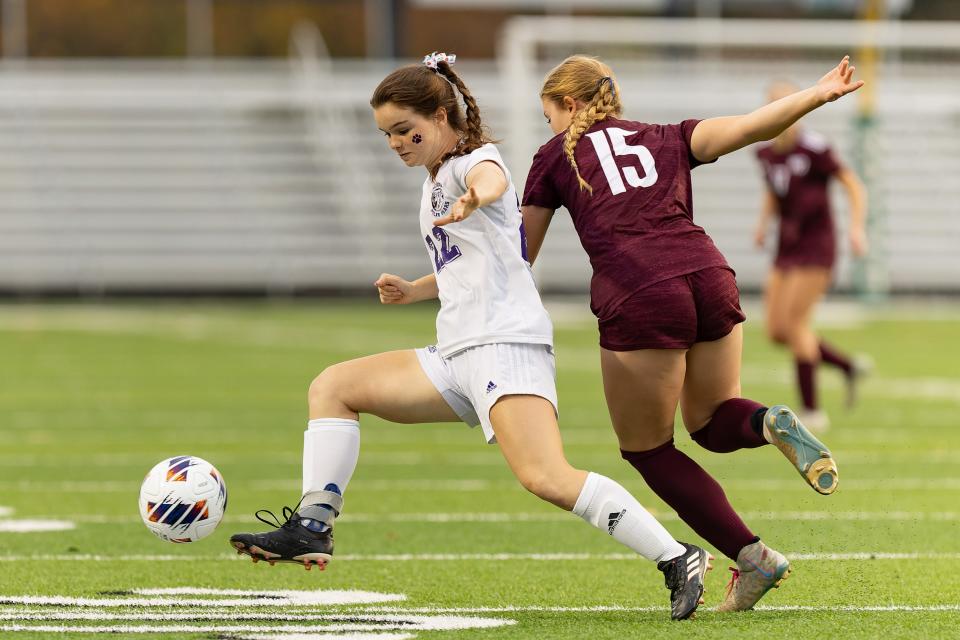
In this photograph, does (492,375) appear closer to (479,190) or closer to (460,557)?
(479,190)

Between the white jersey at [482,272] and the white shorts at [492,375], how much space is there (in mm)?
33

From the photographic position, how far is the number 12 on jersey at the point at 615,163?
5.32 meters

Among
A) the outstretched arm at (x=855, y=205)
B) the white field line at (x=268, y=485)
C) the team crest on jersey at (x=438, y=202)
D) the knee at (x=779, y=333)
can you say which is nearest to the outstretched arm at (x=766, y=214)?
the outstretched arm at (x=855, y=205)

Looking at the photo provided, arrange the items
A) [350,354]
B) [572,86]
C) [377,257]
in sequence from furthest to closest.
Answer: [377,257]
[350,354]
[572,86]

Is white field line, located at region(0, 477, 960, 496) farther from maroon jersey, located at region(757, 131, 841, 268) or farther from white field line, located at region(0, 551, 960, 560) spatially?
maroon jersey, located at region(757, 131, 841, 268)

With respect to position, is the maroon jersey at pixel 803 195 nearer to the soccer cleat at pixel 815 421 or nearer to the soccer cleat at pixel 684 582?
the soccer cleat at pixel 815 421

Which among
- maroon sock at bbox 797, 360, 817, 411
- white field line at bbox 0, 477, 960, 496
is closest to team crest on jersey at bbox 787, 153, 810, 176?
maroon sock at bbox 797, 360, 817, 411

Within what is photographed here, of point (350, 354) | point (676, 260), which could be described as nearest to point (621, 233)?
point (676, 260)

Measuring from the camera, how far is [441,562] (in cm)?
648

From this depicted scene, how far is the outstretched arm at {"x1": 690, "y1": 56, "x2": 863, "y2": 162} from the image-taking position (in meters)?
5.04

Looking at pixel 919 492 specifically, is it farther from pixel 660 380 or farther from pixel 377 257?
pixel 377 257

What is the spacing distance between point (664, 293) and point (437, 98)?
93 cm

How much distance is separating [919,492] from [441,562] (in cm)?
315

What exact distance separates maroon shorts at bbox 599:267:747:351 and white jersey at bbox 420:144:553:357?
9.0 inches
